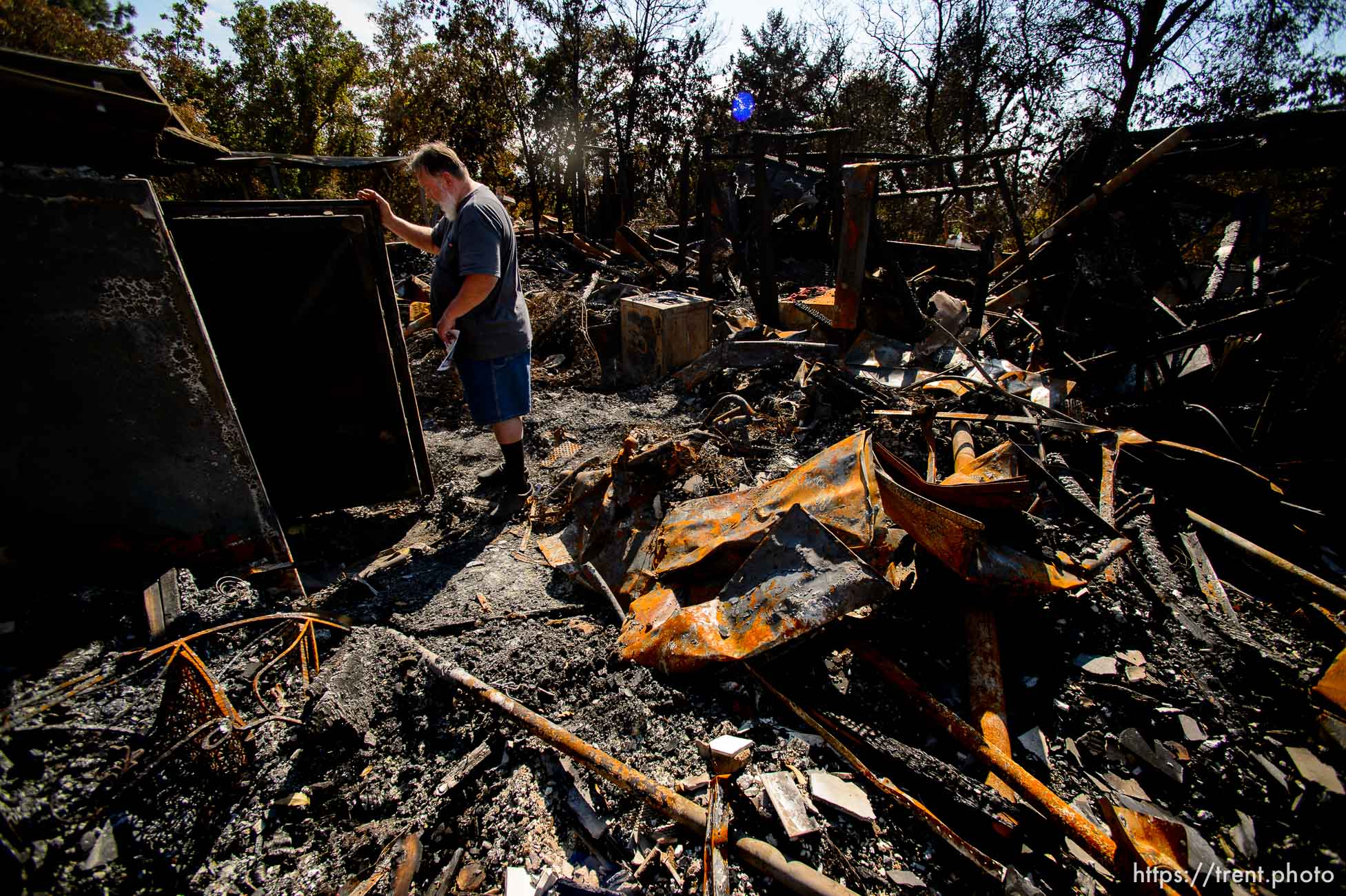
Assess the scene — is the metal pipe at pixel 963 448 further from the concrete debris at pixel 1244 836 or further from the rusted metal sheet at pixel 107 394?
the rusted metal sheet at pixel 107 394

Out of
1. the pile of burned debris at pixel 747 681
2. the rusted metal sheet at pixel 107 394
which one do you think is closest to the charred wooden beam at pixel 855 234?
the pile of burned debris at pixel 747 681

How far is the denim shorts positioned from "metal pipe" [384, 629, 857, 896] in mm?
1653

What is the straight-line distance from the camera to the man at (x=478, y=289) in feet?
9.44

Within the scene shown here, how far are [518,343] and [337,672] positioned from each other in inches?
76.1

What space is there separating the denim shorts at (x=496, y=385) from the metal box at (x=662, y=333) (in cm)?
243

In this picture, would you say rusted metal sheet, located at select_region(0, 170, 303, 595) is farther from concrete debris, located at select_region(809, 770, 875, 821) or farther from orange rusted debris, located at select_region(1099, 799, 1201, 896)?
orange rusted debris, located at select_region(1099, 799, 1201, 896)

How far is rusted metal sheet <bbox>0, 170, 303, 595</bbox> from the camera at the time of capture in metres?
1.84

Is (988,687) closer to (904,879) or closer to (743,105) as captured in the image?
(904,879)

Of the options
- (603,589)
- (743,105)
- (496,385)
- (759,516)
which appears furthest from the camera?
(743,105)

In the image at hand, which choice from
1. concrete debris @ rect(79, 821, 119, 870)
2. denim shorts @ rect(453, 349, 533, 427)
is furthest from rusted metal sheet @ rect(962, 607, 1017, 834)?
denim shorts @ rect(453, 349, 533, 427)

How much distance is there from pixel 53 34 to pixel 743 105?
77.6 feet

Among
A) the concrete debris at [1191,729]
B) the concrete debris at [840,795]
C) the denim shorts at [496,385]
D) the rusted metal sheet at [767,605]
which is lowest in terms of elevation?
the concrete debris at [1191,729]

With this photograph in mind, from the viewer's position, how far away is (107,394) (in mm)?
1998

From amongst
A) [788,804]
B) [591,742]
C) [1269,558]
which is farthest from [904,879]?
[1269,558]
